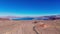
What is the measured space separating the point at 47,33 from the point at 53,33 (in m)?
0.67

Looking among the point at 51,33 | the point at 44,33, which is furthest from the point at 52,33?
the point at 44,33

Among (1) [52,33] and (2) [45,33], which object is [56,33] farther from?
(2) [45,33]

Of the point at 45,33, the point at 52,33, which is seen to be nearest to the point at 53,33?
the point at 52,33

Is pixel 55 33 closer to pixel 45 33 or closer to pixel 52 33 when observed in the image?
pixel 52 33

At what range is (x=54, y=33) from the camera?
38.6 feet

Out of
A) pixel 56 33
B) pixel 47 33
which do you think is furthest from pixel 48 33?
pixel 56 33

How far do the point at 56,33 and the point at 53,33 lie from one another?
36cm

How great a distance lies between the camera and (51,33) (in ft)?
38.5

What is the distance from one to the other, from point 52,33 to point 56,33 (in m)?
0.48

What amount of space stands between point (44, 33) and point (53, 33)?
3.34 feet

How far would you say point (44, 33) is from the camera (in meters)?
11.8

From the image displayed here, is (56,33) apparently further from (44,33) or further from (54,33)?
(44,33)

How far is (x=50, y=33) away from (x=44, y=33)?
678 mm

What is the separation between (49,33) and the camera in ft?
38.6
